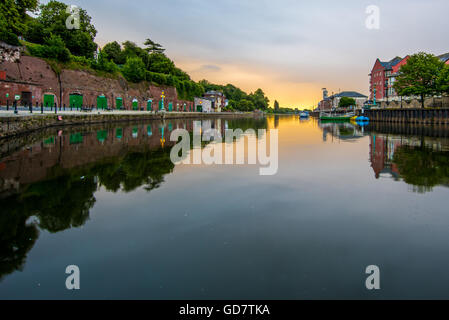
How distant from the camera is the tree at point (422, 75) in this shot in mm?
49156

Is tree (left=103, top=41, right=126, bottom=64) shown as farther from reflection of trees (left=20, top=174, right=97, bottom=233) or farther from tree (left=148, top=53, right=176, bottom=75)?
reflection of trees (left=20, top=174, right=97, bottom=233)

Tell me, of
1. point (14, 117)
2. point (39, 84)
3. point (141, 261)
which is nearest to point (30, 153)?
point (14, 117)

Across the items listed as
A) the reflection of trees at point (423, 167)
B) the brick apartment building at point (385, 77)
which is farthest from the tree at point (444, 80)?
the reflection of trees at point (423, 167)

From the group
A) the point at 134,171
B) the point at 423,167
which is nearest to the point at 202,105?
the point at 423,167

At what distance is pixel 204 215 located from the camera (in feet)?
22.0

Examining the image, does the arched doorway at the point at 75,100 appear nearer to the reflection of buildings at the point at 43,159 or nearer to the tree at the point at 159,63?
the reflection of buildings at the point at 43,159

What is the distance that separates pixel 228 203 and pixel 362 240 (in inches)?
130

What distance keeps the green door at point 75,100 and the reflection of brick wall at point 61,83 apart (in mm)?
636

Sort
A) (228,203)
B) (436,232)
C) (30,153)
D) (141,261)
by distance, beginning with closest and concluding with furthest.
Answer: (141,261), (436,232), (228,203), (30,153)

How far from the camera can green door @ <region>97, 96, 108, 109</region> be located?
53388 millimetres

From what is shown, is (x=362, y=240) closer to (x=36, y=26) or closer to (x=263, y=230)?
(x=263, y=230)

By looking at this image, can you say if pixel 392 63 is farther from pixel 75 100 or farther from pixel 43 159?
pixel 43 159

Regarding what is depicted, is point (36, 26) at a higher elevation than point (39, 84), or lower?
higher

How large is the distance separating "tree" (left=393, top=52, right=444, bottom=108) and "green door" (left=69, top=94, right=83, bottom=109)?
5501 centimetres
